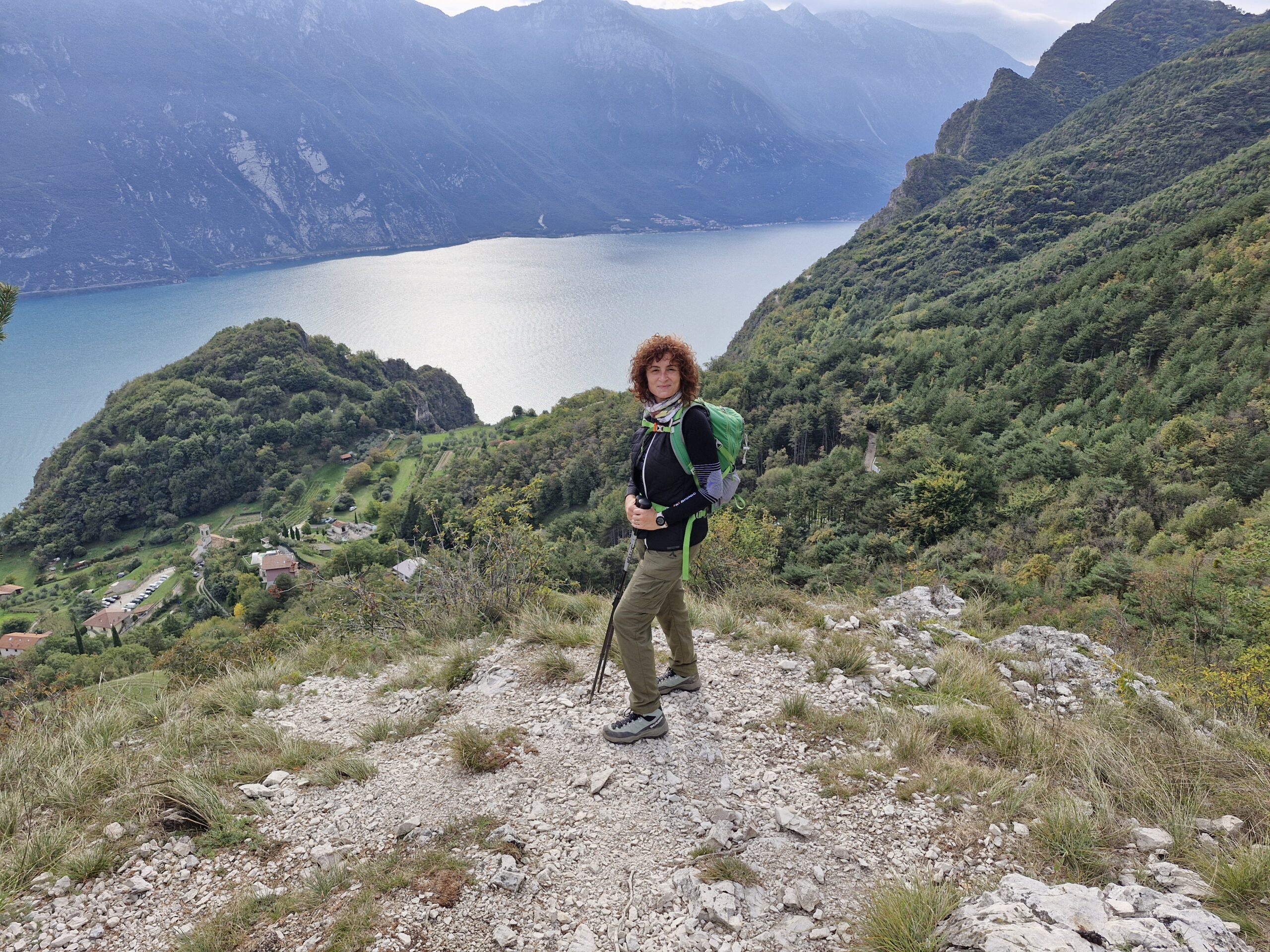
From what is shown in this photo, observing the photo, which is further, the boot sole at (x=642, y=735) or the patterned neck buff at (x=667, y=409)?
the boot sole at (x=642, y=735)

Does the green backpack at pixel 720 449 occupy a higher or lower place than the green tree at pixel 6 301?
lower

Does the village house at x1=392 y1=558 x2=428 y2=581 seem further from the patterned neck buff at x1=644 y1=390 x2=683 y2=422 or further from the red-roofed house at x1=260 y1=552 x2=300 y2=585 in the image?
the red-roofed house at x1=260 y1=552 x2=300 y2=585

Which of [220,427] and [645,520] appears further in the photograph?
[220,427]

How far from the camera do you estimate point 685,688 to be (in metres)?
4.32

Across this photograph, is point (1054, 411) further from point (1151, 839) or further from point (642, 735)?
point (642, 735)

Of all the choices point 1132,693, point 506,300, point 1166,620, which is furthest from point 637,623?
point 506,300

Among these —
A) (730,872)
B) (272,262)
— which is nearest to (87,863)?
(730,872)

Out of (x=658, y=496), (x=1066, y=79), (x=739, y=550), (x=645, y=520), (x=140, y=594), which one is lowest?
(x=140, y=594)

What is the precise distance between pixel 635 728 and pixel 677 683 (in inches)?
23.4

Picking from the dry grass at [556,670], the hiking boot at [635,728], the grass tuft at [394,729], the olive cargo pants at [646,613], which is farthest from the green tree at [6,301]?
the hiking boot at [635,728]

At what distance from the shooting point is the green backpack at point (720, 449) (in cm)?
333

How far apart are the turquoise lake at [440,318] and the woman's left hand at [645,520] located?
61.1 meters

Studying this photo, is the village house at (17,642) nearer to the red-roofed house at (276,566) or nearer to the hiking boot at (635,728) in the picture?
the red-roofed house at (276,566)

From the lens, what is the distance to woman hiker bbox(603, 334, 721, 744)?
3338 millimetres
